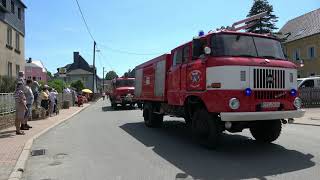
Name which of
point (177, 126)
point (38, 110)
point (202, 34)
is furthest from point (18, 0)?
point (202, 34)

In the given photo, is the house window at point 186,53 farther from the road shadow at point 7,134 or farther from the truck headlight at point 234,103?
the road shadow at point 7,134

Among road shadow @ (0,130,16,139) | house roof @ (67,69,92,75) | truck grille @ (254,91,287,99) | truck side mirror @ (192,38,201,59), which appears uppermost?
house roof @ (67,69,92,75)

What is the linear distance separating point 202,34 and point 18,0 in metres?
27.1

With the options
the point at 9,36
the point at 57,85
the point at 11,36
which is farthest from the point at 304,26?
the point at 9,36

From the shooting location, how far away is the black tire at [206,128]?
10.4m

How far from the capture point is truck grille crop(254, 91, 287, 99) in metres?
10.1

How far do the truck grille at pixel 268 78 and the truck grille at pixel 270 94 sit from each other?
0.37ft

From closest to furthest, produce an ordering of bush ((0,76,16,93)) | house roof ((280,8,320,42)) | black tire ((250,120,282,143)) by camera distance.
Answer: black tire ((250,120,282,143)), bush ((0,76,16,93)), house roof ((280,8,320,42))

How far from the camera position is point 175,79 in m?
13.0

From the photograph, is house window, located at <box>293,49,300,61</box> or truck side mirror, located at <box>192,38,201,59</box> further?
house window, located at <box>293,49,300,61</box>

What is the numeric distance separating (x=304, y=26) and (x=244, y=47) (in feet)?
153

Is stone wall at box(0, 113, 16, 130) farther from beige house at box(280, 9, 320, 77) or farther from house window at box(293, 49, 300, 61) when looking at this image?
house window at box(293, 49, 300, 61)

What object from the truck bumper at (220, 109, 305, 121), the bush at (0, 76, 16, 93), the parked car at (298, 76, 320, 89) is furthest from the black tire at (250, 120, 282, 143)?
the parked car at (298, 76, 320, 89)

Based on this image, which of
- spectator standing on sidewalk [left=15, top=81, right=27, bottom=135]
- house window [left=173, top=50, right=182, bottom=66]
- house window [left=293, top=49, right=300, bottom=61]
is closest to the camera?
house window [left=173, top=50, right=182, bottom=66]
